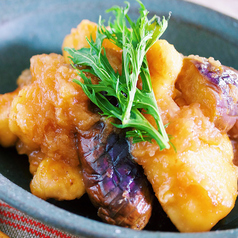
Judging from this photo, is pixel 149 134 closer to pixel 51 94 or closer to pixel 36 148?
pixel 51 94

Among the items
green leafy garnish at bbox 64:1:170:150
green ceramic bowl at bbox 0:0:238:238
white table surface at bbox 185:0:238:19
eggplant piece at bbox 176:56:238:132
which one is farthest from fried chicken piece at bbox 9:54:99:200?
white table surface at bbox 185:0:238:19

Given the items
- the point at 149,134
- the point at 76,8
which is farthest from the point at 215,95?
the point at 76,8

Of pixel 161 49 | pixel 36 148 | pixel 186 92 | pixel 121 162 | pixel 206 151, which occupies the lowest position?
A: pixel 36 148

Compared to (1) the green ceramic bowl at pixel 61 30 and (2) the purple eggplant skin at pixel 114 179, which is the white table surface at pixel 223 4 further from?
(2) the purple eggplant skin at pixel 114 179

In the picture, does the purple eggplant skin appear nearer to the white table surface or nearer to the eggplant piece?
the eggplant piece

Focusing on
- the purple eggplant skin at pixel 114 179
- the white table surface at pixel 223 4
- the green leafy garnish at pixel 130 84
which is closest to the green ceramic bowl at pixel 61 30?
the purple eggplant skin at pixel 114 179

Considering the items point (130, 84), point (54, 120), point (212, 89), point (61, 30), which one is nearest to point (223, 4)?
point (61, 30)
